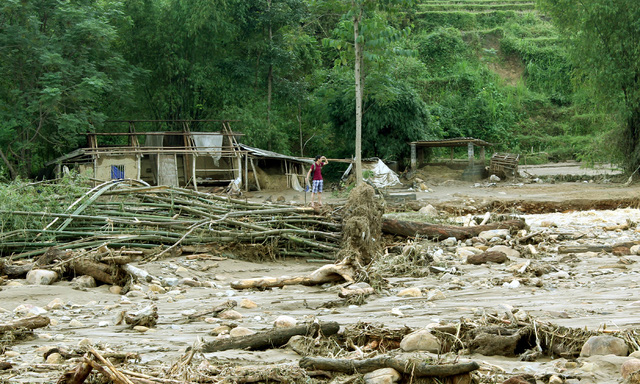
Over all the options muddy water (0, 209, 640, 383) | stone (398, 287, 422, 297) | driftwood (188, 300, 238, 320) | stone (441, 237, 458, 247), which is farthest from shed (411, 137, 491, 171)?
driftwood (188, 300, 238, 320)

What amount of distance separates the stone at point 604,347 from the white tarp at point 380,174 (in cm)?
2040

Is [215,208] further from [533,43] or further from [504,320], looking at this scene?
[533,43]

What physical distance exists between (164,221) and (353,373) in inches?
232

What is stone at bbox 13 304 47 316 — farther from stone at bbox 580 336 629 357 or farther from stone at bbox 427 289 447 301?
stone at bbox 580 336 629 357

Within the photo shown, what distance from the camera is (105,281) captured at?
22.9 ft

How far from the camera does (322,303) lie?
553 centimetres

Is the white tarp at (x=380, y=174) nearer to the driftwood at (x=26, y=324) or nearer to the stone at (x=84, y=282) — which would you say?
the stone at (x=84, y=282)

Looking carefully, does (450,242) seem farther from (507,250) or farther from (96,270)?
(96,270)

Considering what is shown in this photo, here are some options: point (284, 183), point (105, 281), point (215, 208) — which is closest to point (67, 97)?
point (284, 183)

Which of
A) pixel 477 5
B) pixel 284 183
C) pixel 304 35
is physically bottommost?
pixel 284 183

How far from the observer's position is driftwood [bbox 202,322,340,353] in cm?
381

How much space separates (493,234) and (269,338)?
22.7 feet

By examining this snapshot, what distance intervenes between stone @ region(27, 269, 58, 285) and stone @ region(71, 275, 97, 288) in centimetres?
25

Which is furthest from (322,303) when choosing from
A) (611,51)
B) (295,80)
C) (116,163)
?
(295,80)
